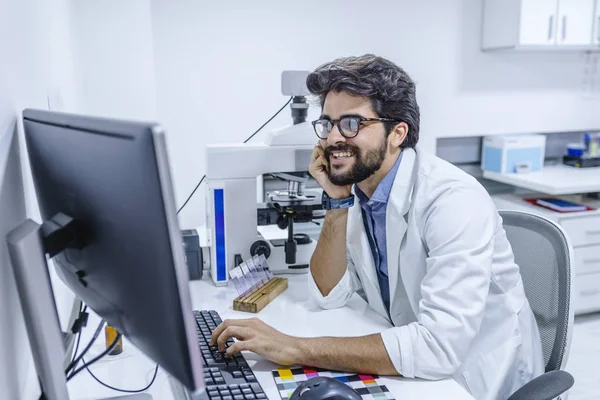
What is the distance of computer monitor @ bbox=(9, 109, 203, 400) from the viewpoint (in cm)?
57

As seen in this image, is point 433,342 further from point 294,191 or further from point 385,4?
point 385,4

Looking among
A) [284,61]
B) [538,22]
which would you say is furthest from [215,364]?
[538,22]

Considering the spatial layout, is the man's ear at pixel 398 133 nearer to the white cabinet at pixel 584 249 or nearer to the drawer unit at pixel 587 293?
the white cabinet at pixel 584 249

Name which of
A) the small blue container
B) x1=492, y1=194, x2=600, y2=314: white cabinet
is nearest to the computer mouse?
x1=492, y1=194, x2=600, y2=314: white cabinet

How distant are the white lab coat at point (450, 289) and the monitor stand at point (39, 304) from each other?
618mm

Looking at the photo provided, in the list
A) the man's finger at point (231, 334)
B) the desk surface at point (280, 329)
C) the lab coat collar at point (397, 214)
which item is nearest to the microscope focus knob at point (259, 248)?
the desk surface at point (280, 329)

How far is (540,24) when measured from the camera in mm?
3043

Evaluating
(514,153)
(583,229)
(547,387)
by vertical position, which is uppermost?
(514,153)

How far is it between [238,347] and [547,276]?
82cm

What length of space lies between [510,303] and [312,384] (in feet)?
2.09

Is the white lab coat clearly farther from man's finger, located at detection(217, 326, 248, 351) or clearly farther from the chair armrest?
man's finger, located at detection(217, 326, 248, 351)

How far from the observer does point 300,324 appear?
54.6 inches

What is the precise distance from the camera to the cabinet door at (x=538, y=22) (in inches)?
118

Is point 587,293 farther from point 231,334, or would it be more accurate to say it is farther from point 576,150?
point 231,334
